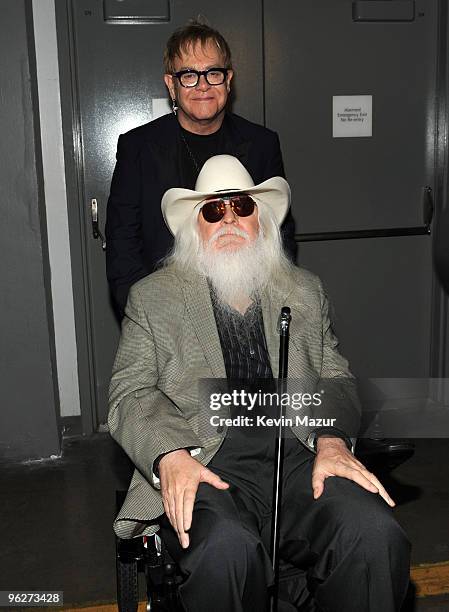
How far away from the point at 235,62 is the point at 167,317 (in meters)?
2.15

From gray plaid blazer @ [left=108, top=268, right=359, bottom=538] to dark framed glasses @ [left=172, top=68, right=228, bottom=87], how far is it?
29.8 inches

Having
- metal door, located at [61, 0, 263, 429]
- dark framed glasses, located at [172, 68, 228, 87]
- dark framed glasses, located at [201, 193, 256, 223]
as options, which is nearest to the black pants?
dark framed glasses, located at [201, 193, 256, 223]

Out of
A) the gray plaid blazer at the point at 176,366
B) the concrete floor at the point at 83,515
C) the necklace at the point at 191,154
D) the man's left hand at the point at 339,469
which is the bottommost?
the concrete floor at the point at 83,515

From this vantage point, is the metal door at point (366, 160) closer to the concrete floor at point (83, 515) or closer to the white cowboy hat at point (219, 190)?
the concrete floor at point (83, 515)

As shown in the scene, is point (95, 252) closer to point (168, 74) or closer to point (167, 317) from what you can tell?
point (168, 74)

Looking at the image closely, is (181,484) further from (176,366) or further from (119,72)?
(119,72)

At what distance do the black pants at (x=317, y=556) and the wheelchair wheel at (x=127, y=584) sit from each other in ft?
0.55

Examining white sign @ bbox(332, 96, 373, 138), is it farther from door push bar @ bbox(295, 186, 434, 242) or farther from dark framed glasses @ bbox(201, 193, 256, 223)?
dark framed glasses @ bbox(201, 193, 256, 223)

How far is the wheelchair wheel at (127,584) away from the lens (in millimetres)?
2301

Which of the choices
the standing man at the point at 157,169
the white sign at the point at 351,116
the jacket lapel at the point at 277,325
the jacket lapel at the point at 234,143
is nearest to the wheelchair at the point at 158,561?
the jacket lapel at the point at 277,325

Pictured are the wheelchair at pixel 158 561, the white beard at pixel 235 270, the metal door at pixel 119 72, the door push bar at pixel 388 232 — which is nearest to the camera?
the wheelchair at pixel 158 561

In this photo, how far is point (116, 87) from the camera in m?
4.08

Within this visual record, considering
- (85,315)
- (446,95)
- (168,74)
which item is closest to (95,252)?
(85,315)

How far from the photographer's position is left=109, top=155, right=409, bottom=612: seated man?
6.72 ft
